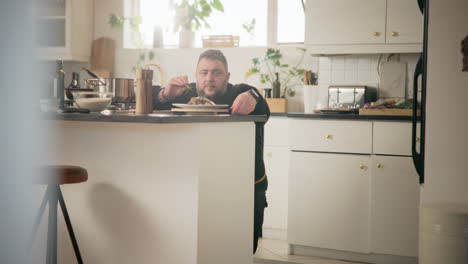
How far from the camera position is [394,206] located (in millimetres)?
3371

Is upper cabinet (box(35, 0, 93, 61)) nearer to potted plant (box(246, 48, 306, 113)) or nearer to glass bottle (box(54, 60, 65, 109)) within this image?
potted plant (box(246, 48, 306, 113))

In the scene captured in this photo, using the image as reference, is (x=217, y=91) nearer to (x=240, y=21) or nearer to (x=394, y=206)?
(x=394, y=206)

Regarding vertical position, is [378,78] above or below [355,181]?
above

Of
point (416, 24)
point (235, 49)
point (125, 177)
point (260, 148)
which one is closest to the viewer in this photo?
point (125, 177)

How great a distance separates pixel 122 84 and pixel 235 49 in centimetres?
216

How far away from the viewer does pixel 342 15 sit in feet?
12.5

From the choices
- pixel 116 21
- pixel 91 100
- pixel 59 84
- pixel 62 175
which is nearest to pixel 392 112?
pixel 91 100

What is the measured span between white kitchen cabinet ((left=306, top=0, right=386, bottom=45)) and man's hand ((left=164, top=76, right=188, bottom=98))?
44.9 inches

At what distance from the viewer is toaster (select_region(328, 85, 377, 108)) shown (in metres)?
4.06

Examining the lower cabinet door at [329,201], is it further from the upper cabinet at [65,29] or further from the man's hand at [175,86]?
the upper cabinet at [65,29]

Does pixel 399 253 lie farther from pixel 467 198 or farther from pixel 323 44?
pixel 323 44

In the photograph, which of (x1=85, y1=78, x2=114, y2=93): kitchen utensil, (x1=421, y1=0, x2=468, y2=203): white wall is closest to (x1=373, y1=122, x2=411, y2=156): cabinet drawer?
(x1=421, y1=0, x2=468, y2=203): white wall

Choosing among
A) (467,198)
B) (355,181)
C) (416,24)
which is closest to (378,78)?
(416,24)

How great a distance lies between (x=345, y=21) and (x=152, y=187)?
89.8 inches
